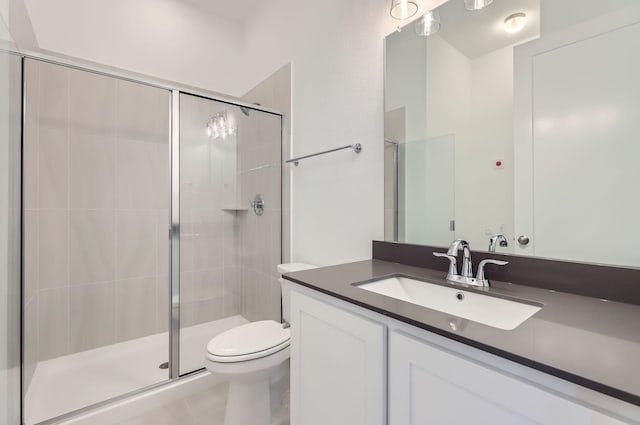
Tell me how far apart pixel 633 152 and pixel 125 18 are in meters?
2.97

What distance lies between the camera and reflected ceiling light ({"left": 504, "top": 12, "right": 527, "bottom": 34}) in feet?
3.21

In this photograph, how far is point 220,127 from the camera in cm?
204

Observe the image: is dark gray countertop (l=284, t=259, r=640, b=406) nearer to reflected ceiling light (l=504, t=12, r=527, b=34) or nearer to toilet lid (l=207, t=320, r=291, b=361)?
toilet lid (l=207, t=320, r=291, b=361)

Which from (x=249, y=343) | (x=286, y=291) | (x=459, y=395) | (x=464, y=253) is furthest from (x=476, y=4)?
(x=249, y=343)

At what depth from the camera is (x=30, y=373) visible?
1687mm

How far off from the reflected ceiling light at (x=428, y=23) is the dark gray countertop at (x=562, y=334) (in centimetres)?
107

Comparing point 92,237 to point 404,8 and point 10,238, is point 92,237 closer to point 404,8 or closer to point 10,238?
Answer: point 10,238

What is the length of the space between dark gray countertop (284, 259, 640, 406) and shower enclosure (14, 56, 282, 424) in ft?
4.56

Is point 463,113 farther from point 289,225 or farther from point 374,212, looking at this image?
point 289,225

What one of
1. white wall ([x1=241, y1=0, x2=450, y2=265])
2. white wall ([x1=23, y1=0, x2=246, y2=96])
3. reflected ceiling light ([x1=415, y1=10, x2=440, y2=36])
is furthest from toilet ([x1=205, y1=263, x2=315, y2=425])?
white wall ([x1=23, y1=0, x2=246, y2=96])

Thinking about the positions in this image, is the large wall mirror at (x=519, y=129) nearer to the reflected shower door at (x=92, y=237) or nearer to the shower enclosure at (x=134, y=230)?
the shower enclosure at (x=134, y=230)

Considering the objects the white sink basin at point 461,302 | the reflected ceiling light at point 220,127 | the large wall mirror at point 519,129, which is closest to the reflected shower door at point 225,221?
the reflected ceiling light at point 220,127

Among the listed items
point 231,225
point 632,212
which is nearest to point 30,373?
point 231,225

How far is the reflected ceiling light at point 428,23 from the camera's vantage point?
1.20m
